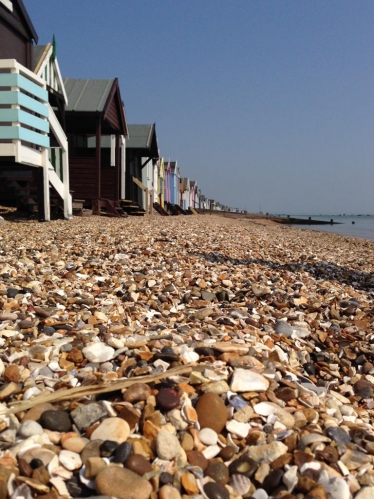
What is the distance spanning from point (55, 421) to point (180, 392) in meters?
0.53

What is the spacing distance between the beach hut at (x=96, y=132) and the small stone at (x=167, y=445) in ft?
47.9

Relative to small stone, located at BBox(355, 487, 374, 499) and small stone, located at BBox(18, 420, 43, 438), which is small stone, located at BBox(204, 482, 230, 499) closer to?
small stone, located at BBox(355, 487, 374, 499)

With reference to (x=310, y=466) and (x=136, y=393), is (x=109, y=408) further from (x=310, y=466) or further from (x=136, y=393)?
(x=310, y=466)

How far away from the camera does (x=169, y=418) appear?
1.74 m

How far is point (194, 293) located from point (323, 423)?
230 centimetres

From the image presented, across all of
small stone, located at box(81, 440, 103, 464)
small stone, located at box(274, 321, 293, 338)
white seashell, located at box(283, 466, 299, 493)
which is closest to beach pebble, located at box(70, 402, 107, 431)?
small stone, located at box(81, 440, 103, 464)

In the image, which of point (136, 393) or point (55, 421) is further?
point (136, 393)

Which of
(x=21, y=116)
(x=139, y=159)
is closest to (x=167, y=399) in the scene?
Answer: (x=21, y=116)

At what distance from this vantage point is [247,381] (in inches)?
79.4

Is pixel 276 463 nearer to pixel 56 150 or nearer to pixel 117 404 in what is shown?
pixel 117 404

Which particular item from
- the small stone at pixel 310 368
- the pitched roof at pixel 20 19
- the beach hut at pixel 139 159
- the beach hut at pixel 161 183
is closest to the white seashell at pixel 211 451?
the small stone at pixel 310 368

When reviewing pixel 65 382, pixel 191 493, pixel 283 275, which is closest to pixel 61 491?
pixel 191 493

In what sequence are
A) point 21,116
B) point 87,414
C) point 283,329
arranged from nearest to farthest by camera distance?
point 87,414 < point 283,329 < point 21,116

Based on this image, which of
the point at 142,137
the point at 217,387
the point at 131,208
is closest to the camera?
the point at 217,387
